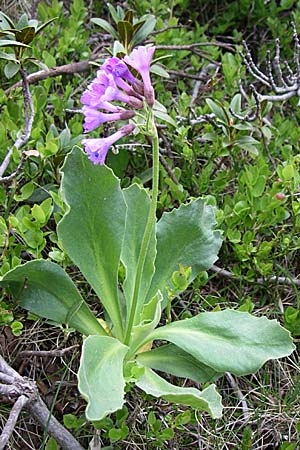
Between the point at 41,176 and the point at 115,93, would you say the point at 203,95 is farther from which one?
the point at 115,93

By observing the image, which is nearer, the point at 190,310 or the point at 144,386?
the point at 144,386

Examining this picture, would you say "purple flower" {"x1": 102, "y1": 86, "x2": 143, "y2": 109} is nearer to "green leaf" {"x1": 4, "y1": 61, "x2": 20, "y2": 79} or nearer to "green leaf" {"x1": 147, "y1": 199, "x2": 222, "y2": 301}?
"green leaf" {"x1": 147, "y1": 199, "x2": 222, "y2": 301}

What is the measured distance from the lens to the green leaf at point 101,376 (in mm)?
1200

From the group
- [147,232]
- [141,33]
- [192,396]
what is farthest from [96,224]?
[141,33]

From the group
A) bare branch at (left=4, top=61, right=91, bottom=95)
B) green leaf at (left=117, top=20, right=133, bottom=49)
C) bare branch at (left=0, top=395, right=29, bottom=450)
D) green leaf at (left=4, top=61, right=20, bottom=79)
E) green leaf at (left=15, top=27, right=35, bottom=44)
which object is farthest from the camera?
bare branch at (left=4, top=61, right=91, bottom=95)

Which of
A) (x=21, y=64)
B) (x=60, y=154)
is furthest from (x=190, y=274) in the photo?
(x=21, y=64)

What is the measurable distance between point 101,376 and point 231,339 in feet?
1.20

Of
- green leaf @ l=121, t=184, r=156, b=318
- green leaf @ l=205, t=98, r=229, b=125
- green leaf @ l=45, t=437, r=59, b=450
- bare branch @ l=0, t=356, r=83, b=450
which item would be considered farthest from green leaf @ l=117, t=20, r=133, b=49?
green leaf @ l=45, t=437, r=59, b=450

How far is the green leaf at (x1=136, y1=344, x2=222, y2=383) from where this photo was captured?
1561 millimetres

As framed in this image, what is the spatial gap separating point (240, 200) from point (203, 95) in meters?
0.78

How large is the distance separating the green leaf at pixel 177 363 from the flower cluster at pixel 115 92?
527 millimetres

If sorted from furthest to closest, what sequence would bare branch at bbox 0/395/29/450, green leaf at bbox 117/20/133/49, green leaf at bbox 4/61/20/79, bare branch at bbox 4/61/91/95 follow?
bare branch at bbox 4/61/91/95, green leaf at bbox 117/20/133/49, green leaf at bbox 4/61/20/79, bare branch at bbox 0/395/29/450

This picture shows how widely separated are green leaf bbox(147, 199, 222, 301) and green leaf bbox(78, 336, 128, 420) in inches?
12.9

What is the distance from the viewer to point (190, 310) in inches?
75.9
